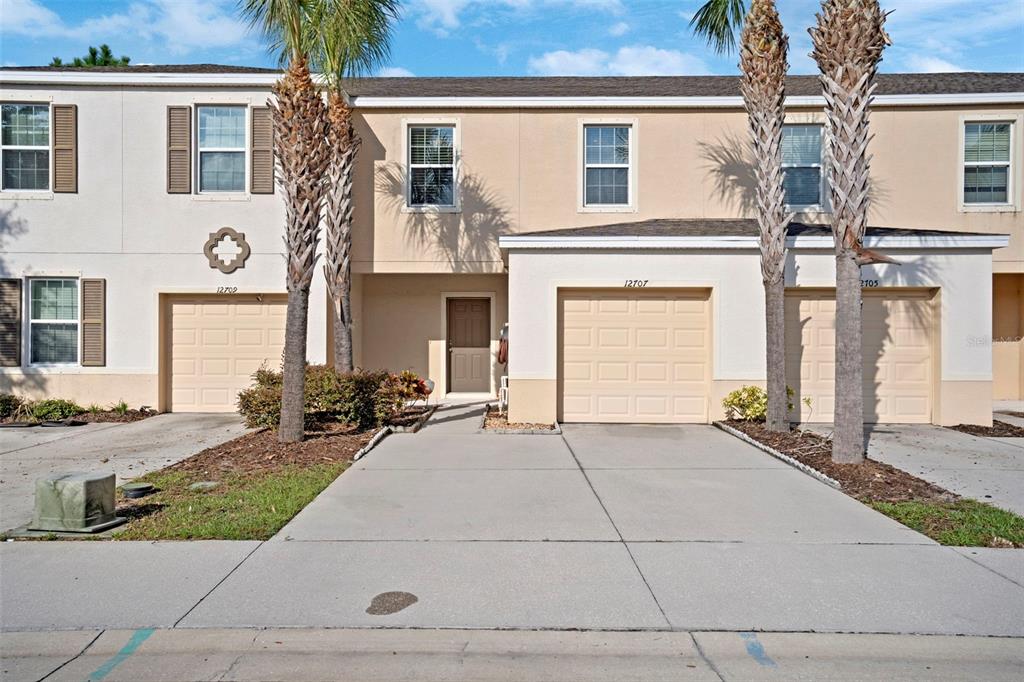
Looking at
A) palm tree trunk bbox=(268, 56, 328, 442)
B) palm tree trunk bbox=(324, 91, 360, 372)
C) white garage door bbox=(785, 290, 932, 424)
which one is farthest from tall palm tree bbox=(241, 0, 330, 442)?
white garage door bbox=(785, 290, 932, 424)

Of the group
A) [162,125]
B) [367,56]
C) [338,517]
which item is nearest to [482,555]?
[338,517]

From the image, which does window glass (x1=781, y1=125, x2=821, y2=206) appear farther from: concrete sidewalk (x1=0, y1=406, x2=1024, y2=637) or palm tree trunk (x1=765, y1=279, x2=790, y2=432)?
concrete sidewalk (x1=0, y1=406, x2=1024, y2=637)

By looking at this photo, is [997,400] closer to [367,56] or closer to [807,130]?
[807,130]

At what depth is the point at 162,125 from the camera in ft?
47.0

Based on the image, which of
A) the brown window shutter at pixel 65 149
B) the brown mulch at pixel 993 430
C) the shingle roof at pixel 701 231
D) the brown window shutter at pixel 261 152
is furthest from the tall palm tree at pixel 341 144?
the brown mulch at pixel 993 430

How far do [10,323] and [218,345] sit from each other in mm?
3945

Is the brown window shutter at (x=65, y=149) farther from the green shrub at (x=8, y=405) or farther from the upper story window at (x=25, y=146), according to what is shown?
the green shrub at (x=8, y=405)

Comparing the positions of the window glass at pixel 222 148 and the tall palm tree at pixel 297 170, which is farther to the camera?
the window glass at pixel 222 148

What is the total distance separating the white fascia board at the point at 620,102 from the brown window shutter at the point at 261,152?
186cm

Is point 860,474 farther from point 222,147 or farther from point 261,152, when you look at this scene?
point 222,147

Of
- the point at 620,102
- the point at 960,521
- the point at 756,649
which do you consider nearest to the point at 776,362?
the point at 960,521

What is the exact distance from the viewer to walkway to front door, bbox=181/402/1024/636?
4.87 meters

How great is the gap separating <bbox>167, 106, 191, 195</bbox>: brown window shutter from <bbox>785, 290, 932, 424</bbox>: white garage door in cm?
1187

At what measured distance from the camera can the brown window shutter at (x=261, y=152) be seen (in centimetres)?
1427
